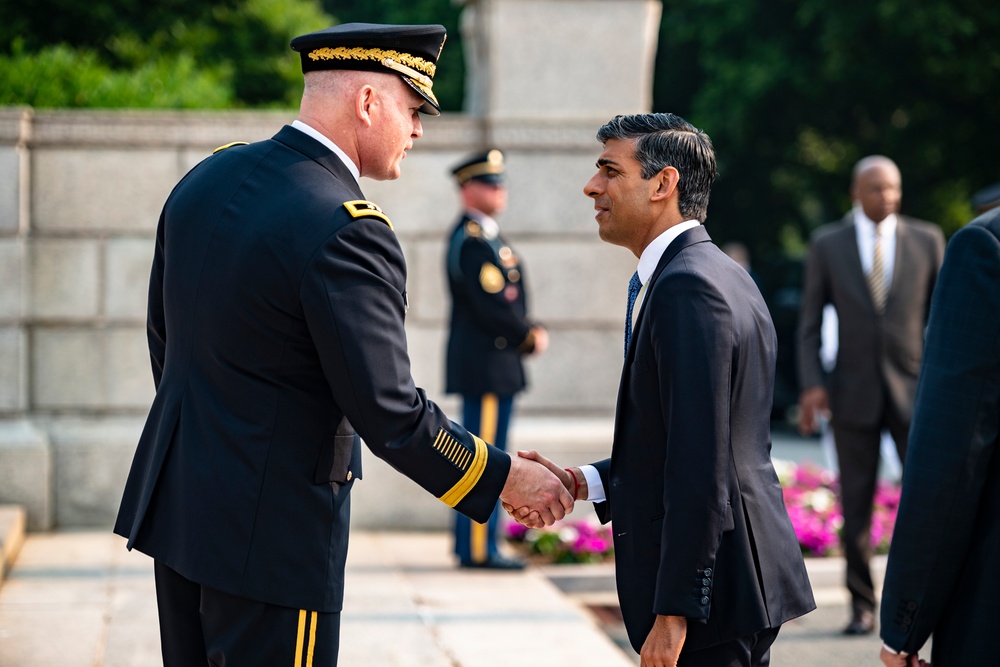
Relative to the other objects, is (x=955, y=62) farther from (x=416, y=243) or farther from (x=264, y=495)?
(x=264, y=495)

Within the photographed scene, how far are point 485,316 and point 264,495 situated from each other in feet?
14.3

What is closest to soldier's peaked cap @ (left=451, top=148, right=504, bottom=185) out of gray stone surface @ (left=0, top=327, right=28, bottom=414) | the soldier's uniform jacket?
the soldier's uniform jacket

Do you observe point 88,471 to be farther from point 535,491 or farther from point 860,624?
point 535,491

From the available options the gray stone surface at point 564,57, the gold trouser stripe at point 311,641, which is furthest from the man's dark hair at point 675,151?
the gray stone surface at point 564,57

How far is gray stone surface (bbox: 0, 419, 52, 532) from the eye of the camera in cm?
746

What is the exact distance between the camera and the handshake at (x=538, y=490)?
3.25m

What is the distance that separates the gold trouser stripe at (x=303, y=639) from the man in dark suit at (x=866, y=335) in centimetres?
381

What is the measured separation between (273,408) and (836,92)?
20.1 m

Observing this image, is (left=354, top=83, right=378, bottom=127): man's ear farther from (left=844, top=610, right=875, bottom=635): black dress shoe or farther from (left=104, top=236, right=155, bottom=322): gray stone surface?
(left=104, top=236, right=155, bottom=322): gray stone surface

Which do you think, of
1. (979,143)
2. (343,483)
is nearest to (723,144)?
(979,143)

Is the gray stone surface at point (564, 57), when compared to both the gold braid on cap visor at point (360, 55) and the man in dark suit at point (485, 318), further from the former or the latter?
the gold braid on cap visor at point (360, 55)

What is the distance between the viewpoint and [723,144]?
22.9 metres

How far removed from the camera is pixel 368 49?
10.1ft

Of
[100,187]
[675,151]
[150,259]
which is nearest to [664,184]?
[675,151]
